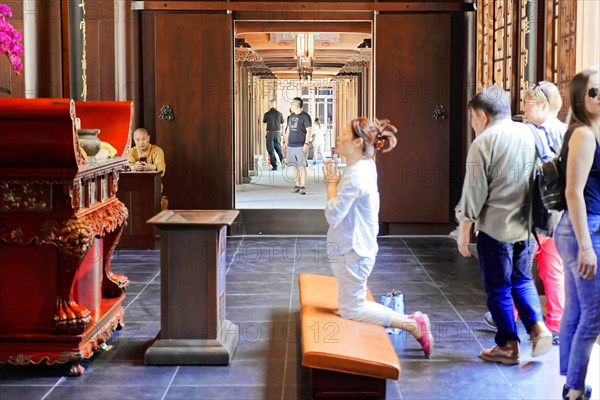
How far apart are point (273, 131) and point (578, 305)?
43.5ft

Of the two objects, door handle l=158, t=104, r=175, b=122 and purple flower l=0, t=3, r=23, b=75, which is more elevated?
purple flower l=0, t=3, r=23, b=75

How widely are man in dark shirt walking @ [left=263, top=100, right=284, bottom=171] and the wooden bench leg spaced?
12.7 meters

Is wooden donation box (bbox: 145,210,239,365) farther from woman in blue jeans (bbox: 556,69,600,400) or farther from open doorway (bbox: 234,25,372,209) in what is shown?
open doorway (bbox: 234,25,372,209)

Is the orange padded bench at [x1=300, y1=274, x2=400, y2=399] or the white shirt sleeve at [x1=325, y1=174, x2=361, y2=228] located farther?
the white shirt sleeve at [x1=325, y1=174, x2=361, y2=228]

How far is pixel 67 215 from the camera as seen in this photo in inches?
158

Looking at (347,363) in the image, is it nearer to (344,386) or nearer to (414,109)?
(344,386)

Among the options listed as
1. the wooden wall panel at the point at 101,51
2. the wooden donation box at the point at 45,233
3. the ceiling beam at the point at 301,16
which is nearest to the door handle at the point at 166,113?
the wooden wall panel at the point at 101,51

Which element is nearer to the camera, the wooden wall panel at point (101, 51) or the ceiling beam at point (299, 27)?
the wooden wall panel at point (101, 51)

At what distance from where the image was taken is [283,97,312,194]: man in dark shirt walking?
41.3 ft

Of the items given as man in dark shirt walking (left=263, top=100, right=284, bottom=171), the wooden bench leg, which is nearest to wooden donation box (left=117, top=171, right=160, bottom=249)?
the wooden bench leg

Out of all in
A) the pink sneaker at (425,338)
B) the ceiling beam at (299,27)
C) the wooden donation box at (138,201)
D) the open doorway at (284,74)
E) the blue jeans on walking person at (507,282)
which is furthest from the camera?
the open doorway at (284,74)

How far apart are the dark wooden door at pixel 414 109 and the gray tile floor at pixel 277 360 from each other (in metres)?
1.98

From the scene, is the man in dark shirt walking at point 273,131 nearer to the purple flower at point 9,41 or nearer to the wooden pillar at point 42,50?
the wooden pillar at point 42,50

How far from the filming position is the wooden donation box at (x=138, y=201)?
802cm
